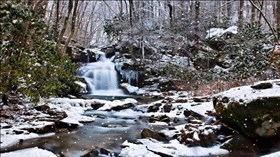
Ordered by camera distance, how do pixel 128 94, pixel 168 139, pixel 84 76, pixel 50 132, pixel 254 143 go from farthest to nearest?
pixel 84 76, pixel 128 94, pixel 50 132, pixel 168 139, pixel 254 143

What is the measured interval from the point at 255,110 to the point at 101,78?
13182 millimetres

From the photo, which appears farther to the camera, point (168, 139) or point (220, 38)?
point (220, 38)

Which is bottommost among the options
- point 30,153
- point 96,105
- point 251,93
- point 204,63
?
point 30,153

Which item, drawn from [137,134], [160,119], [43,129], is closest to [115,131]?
[137,134]

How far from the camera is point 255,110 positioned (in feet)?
20.5

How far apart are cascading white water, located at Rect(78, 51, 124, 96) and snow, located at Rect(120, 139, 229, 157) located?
10.7 m

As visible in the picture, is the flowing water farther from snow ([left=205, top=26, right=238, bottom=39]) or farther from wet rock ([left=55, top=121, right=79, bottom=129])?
snow ([left=205, top=26, right=238, bottom=39])

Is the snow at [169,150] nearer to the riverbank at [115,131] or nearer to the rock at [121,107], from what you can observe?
the riverbank at [115,131]

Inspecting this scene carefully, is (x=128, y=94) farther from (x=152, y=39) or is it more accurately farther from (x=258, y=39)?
(x=258, y=39)

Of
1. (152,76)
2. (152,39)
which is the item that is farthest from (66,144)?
(152,39)

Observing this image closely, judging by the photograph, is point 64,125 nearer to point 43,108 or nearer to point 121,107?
point 43,108

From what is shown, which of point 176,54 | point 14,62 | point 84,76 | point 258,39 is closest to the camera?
point 14,62

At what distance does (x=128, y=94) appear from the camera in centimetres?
1680

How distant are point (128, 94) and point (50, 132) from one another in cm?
947
